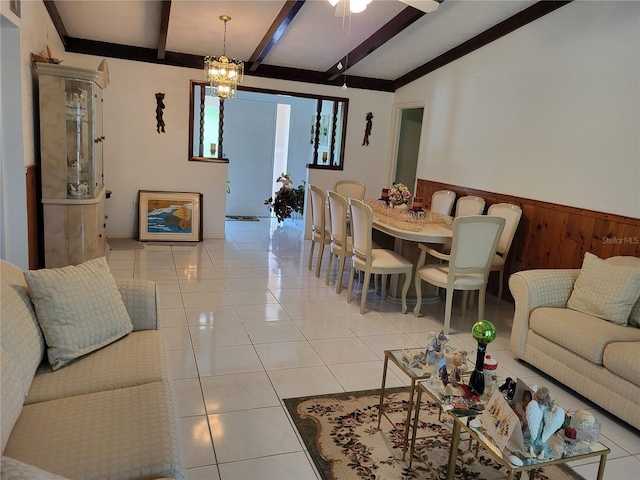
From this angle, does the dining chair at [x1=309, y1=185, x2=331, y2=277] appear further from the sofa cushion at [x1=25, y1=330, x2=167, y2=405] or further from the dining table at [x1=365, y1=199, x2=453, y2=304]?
the sofa cushion at [x1=25, y1=330, x2=167, y2=405]

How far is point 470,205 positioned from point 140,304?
12.6ft

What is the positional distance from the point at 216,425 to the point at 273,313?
166 cm

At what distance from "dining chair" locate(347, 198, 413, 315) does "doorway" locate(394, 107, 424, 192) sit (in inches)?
133

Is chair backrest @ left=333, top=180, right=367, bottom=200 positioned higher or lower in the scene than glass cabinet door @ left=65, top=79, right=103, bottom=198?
lower

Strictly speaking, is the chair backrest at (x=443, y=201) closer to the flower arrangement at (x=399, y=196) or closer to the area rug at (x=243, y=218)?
the flower arrangement at (x=399, y=196)

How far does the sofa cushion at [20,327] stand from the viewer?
5.80 ft

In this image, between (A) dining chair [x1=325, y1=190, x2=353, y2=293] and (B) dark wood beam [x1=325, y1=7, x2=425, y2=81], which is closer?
(A) dining chair [x1=325, y1=190, x2=353, y2=293]

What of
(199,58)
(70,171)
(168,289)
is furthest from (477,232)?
(199,58)

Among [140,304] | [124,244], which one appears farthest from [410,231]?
[124,244]

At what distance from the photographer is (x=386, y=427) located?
8.11ft

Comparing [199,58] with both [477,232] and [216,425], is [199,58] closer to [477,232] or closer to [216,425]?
[477,232]

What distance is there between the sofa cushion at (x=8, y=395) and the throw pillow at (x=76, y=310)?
307 millimetres

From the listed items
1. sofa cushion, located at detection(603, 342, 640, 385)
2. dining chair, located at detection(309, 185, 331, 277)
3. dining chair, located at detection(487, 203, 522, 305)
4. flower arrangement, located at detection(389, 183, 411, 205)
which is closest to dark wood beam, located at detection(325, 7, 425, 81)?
flower arrangement, located at detection(389, 183, 411, 205)

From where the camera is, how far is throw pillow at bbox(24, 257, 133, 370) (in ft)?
6.56
